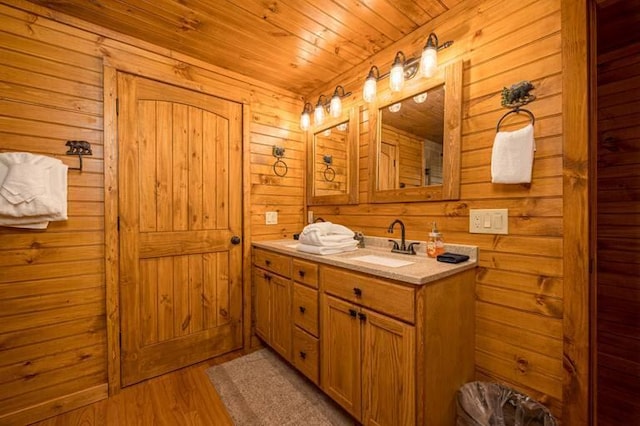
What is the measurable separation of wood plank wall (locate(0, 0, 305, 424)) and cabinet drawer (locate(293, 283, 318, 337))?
1286 mm

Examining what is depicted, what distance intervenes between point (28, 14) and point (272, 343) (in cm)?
262

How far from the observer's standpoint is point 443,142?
1.58 meters

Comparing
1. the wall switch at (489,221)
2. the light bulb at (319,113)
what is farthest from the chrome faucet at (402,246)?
the light bulb at (319,113)

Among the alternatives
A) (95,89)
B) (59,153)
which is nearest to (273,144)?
(95,89)

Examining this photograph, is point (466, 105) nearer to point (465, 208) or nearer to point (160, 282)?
point (465, 208)

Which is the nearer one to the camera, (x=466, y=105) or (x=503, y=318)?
(x=503, y=318)

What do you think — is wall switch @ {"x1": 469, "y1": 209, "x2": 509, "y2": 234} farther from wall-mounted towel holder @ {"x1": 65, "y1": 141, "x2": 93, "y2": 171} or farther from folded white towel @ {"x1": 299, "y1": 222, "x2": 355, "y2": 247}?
wall-mounted towel holder @ {"x1": 65, "y1": 141, "x2": 93, "y2": 171}

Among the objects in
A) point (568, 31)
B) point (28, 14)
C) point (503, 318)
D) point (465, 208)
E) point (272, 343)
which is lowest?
point (272, 343)

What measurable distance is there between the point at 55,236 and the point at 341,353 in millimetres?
1859

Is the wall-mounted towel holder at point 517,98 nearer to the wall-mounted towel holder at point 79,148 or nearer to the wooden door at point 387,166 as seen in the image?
the wooden door at point 387,166

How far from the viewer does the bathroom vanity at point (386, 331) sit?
3.68 feet

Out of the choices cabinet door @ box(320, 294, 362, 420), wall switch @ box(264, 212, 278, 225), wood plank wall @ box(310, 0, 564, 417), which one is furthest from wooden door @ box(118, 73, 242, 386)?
wood plank wall @ box(310, 0, 564, 417)

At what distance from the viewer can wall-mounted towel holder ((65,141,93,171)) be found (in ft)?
5.42

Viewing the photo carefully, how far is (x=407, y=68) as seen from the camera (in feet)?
5.77
